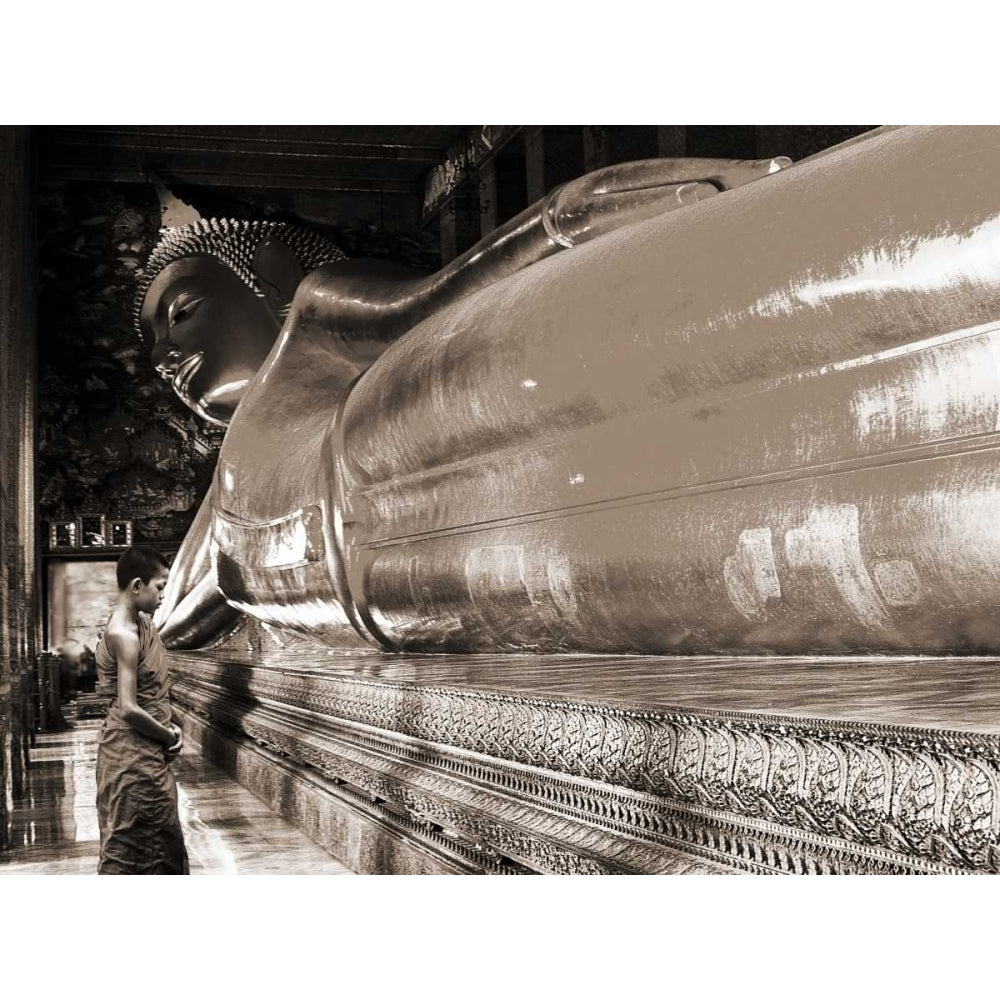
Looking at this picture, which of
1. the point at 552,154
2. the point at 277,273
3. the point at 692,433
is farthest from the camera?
the point at 277,273

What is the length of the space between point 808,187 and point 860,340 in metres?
0.19

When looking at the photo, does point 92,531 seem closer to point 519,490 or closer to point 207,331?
point 207,331

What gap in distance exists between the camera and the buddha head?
8.11 feet

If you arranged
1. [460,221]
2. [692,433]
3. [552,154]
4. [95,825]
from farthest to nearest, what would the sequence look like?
[460,221]
[552,154]
[95,825]
[692,433]

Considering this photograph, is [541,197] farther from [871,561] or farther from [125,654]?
[871,561]

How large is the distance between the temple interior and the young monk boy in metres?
0.06

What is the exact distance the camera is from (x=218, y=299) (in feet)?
8.77

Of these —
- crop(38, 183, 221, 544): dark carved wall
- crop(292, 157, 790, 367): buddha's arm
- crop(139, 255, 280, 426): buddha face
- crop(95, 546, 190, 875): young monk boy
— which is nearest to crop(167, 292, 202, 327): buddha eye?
crop(139, 255, 280, 426): buddha face

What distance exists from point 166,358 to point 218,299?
0.21m

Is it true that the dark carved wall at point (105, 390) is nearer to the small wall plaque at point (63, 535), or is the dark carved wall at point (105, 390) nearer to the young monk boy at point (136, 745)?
the small wall plaque at point (63, 535)

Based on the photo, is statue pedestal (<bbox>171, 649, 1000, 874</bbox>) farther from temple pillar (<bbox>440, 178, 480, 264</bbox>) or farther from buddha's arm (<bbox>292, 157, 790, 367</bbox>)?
temple pillar (<bbox>440, 178, 480, 264</bbox>)

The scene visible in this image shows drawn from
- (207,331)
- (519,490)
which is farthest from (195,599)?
(519,490)

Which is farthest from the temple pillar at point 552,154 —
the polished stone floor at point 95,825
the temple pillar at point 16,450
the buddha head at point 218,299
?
the polished stone floor at point 95,825

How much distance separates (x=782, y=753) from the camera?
0.71 m
